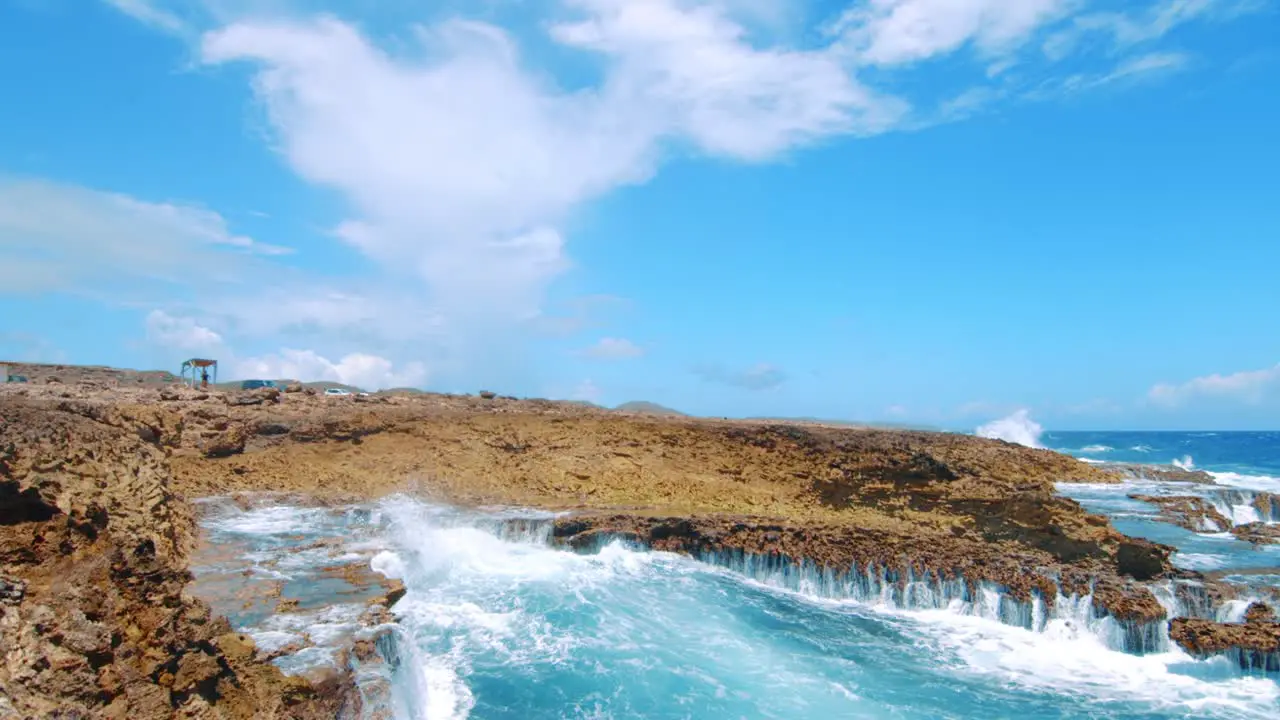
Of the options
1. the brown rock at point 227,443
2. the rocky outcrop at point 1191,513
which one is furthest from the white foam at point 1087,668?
the brown rock at point 227,443

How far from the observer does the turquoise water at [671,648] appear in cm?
1005

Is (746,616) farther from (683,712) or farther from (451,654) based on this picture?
(451,654)

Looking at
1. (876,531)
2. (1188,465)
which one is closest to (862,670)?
(876,531)

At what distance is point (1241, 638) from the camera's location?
12.1 m

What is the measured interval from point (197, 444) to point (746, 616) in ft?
54.4

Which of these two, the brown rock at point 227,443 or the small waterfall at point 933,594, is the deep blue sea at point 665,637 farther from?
the brown rock at point 227,443

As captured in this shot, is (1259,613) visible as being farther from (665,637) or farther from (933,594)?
(665,637)

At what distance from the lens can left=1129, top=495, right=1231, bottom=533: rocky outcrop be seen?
20.8 metres

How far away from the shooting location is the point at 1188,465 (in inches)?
2194

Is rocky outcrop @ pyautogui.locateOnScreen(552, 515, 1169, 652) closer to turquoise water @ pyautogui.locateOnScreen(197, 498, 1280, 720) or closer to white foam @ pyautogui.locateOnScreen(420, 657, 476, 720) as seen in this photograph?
turquoise water @ pyautogui.locateOnScreen(197, 498, 1280, 720)

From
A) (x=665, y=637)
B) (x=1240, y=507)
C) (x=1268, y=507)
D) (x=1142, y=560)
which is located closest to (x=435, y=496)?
(x=665, y=637)

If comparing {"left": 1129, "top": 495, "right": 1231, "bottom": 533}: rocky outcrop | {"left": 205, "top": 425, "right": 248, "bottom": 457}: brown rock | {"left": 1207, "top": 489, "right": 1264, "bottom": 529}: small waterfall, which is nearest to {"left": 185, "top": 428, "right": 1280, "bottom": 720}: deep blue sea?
{"left": 1129, "top": 495, "right": 1231, "bottom": 533}: rocky outcrop

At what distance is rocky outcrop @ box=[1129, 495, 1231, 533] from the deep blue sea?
348 centimetres

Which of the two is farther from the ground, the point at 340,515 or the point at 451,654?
the point at 340,515
